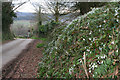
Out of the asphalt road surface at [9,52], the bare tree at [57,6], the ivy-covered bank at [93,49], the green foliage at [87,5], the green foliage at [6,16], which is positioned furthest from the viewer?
the green foliage at [6,16]

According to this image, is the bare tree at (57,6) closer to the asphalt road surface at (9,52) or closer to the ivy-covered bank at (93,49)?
the asphalt road surface at (9,52)

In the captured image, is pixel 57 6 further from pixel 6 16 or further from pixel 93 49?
pixel 93 49

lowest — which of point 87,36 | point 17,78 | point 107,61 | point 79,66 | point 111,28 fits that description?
point 17,78

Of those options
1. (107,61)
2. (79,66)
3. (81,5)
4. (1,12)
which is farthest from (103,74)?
(1,12)

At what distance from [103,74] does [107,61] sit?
268 mm

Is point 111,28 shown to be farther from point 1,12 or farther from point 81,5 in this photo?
point 1,12

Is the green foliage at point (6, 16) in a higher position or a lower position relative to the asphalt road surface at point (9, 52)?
higher

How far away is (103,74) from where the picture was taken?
2.36 metres

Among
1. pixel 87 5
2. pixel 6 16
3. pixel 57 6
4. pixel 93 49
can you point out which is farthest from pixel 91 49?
pixel 6 16

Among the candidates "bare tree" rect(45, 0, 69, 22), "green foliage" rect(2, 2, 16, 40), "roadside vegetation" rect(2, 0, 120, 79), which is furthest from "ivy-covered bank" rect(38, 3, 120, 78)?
"green foliage" rect(2, 2, 16, 40)

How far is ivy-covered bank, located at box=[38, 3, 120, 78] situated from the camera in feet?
7.79

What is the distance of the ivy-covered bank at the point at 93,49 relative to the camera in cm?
238

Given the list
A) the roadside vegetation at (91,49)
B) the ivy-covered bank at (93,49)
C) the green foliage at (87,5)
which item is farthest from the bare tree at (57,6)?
the ivy-covered bank at (93,49)

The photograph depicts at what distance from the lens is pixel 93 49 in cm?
256
